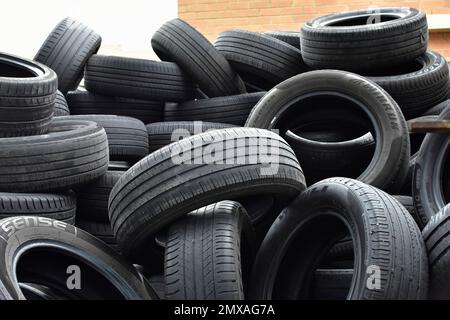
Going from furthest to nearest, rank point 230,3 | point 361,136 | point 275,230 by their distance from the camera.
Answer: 1. point 230,3
2. point 361,136
3. point 275,230

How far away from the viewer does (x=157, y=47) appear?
18.4 feet

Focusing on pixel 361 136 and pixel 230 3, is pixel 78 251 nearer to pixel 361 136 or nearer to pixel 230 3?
pixel 361 136

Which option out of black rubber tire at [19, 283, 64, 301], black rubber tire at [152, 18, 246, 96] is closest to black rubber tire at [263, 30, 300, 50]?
black rubber tire at [152, 18, 246, 96]

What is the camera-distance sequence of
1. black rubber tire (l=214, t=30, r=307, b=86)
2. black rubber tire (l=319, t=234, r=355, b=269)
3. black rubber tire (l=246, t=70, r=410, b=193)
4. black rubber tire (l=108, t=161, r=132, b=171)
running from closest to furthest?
black rubber tire (l=319, t=234, r=355, b=269)
black rubber tire (l=246, t=70, r=410, b=193)
black rubber tire (l=108, t=161, r=132, b=171)
black rubber tire (l=214, t=30, r=307, b=86)

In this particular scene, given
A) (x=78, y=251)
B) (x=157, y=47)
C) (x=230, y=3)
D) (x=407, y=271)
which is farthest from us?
(x=230, y=3)

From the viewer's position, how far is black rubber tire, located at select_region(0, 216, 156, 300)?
296 centimetres

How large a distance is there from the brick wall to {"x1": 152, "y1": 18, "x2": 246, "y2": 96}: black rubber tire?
5084 mm

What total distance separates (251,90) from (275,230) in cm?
255

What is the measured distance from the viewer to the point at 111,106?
5.48 metres

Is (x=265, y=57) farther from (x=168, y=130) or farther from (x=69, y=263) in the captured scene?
(x=69, y=263)

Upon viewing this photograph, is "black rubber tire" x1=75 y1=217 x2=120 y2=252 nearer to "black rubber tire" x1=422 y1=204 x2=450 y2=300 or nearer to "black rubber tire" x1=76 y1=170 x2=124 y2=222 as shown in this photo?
"black rubber tire" x1=76 y1=170 x2=124 y2=222

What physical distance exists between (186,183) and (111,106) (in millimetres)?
2608
